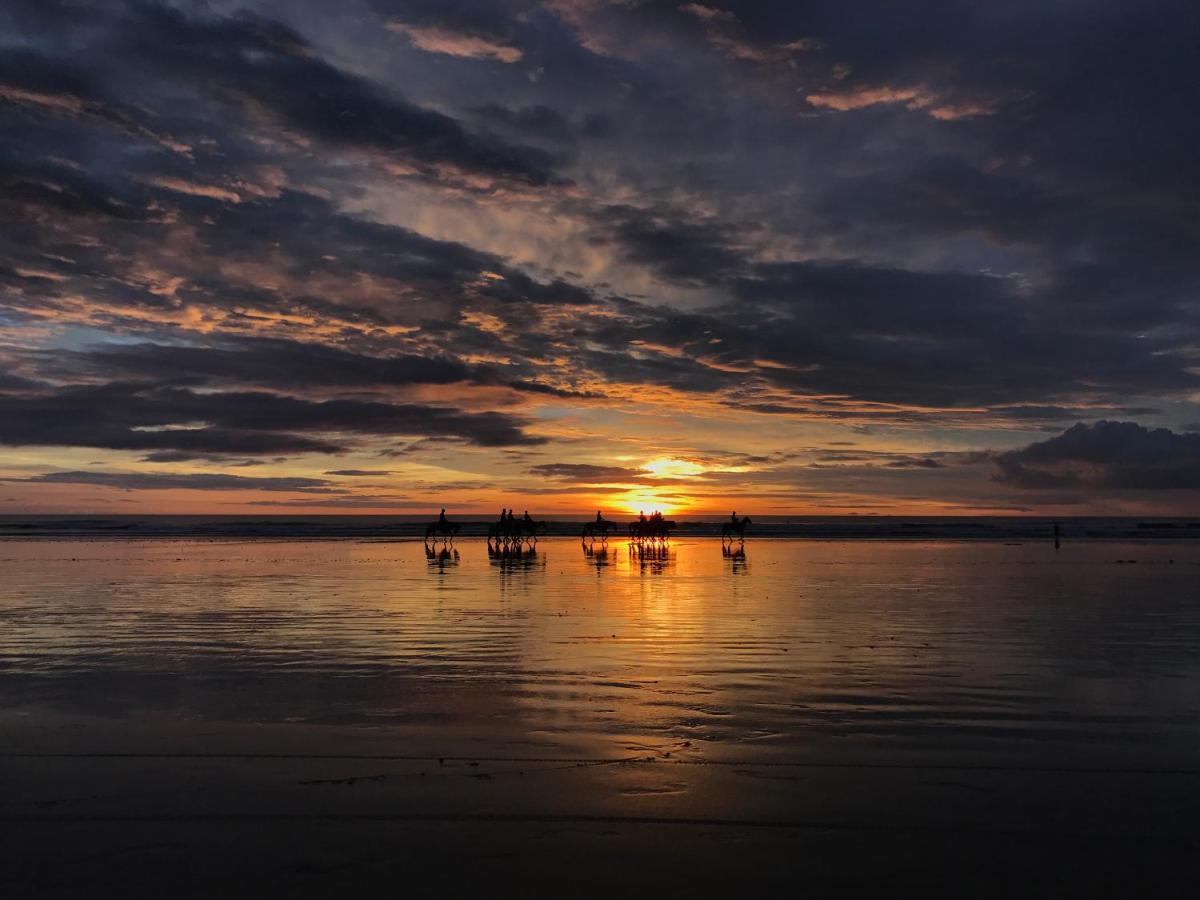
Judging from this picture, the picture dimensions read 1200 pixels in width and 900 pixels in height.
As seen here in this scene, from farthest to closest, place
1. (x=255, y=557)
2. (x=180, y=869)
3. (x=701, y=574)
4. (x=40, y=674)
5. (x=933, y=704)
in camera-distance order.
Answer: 1. (x=255, y=557)
2. (x=701, y=574)
3. (x=40, y=674)
4. (x=933, y=704)
5. (x=180, y=869)

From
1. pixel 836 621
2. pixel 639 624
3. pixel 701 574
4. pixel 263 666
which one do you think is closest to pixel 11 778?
pixel 263 666

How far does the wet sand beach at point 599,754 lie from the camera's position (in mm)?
5906

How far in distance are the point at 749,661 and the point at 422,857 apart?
27.9ft

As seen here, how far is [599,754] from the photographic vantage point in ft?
27.6

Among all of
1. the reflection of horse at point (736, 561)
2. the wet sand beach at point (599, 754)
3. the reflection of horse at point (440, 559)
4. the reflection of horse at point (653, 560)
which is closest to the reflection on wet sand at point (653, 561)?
the reflection of horse at point (653, 560)

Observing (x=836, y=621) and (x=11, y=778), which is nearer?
(x=11, y=778)

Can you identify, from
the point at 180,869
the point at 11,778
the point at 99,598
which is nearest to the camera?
the point at 180,869

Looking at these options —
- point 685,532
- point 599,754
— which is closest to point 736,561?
point 599,754

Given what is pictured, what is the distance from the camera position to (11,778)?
770cm

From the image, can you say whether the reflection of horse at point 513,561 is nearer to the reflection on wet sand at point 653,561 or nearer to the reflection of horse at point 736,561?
the reflection on wet sand at point 653,561

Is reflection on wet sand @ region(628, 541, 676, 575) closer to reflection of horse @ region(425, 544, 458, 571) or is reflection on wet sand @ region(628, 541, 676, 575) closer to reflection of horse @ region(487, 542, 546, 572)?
reflection of horse @ region(487, 542, 546, 572)

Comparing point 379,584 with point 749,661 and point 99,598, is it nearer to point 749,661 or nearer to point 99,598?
point 99,598

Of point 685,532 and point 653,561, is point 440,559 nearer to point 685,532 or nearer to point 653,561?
point 653,561

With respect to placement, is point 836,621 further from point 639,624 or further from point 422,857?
point 422,857
